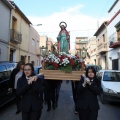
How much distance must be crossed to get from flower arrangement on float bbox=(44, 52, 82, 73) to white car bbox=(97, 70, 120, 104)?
319cm

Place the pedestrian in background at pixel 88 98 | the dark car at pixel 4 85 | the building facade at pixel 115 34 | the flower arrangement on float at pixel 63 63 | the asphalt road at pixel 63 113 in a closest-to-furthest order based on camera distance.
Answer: the pedestrian in background at pixel 88 98
the flower arrangement on float at pixel 63 63
the asphalt road at pixel 63 113
the dark car at pixel 4 85
the building facade at pixel 115 34

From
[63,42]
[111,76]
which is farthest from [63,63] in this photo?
[111,76]

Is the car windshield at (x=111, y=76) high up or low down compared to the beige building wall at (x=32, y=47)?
down

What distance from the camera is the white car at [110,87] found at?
7.89 metres

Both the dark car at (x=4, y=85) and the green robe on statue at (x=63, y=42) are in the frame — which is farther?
the green robe on statue at (x=63, y=42)

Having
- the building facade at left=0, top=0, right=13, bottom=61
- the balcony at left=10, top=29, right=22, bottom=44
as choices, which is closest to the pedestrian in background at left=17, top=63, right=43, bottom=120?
the building facade at left=0, top=0, right=13, bottom=61

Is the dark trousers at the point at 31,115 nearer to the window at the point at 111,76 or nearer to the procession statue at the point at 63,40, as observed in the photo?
the procession statue at the point at 63,40

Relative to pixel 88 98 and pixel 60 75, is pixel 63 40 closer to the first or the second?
pixel 60 75

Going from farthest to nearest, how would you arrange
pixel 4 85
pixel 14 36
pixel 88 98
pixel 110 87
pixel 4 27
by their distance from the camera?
1. pixel 14 36
2. pixel 4 27
3. pixel 110 87
4. pixel 4 85
5. pixel 88 98

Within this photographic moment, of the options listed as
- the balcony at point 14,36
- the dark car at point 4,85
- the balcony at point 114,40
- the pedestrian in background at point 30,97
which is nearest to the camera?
the pedestrian in background at point 30,97

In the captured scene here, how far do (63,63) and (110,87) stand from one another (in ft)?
12.2

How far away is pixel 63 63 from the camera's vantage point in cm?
512

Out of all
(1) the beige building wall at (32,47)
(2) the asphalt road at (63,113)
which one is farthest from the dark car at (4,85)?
(1) the beige building wall at (32,47)

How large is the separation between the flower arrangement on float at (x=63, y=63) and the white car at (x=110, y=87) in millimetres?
3188
